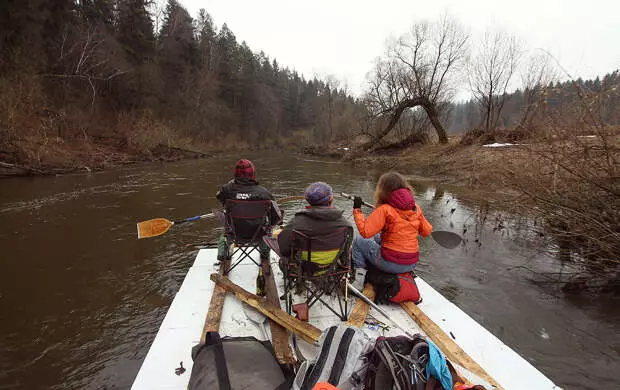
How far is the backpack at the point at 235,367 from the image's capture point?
6.37ft

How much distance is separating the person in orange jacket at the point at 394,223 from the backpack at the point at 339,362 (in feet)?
3.90

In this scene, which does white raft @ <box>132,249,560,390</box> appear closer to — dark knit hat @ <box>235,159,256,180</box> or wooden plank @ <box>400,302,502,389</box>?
wooden plank @ <box>400,302,502,389</box>

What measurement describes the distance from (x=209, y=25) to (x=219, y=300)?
5371 cm

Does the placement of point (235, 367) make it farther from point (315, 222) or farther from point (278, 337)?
point (315, 222)

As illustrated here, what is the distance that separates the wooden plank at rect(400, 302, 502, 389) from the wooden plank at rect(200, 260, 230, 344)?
1.96 meters

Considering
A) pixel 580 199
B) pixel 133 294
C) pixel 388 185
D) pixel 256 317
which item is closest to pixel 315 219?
pixel 388 185

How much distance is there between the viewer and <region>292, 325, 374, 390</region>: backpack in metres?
2.02

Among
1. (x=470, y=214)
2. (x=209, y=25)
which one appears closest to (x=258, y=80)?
(x=209, y=25)

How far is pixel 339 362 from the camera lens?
6.81 ft

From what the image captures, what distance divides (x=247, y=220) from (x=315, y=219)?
126 cm

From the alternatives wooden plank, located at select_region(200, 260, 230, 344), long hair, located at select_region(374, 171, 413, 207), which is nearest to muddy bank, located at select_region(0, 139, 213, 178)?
wooden plank, located at select_region(200, 260, 230, 344)

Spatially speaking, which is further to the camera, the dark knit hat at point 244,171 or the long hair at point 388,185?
the dark knit hat at point 244,171

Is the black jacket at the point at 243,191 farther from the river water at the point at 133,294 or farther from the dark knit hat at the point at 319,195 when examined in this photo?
the river water at the point at 133,294

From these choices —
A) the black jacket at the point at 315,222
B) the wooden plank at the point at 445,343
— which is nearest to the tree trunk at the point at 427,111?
the wooden plank at the point at 445,343
